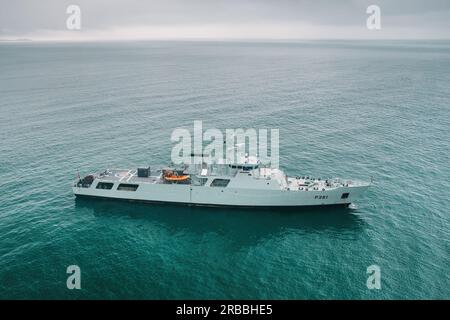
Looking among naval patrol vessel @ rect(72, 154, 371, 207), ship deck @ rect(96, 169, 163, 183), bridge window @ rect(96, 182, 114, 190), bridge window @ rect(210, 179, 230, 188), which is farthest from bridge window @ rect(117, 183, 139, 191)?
bridge window @ rect(210, 179, 230, 188)

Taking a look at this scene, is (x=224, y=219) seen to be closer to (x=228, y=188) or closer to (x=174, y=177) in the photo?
(x=228, y=188)

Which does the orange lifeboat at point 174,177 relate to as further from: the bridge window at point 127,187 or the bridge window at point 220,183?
the bridge window at point 127,187

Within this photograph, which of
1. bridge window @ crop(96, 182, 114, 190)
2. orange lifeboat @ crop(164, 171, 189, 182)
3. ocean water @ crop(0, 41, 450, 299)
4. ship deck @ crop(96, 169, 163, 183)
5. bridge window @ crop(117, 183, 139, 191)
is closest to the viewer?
ocean water @ crop(0, 41, 450, 299)

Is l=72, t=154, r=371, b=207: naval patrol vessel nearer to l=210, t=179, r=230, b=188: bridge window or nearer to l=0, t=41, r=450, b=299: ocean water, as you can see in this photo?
l=210, t=179, r=230, b=188: bridge window

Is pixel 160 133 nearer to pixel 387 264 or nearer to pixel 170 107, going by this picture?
pixel 170 107

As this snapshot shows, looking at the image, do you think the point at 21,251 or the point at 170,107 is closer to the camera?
the point at 21,251

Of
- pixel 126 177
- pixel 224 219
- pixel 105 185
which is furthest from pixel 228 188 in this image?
pixel 105 185

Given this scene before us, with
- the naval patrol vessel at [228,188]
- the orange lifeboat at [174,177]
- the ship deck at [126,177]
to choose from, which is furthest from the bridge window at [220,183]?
the ship deck at [126,177]

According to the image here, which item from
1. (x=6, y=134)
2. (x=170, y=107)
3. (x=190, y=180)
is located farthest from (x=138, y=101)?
(x=190, y=180)
